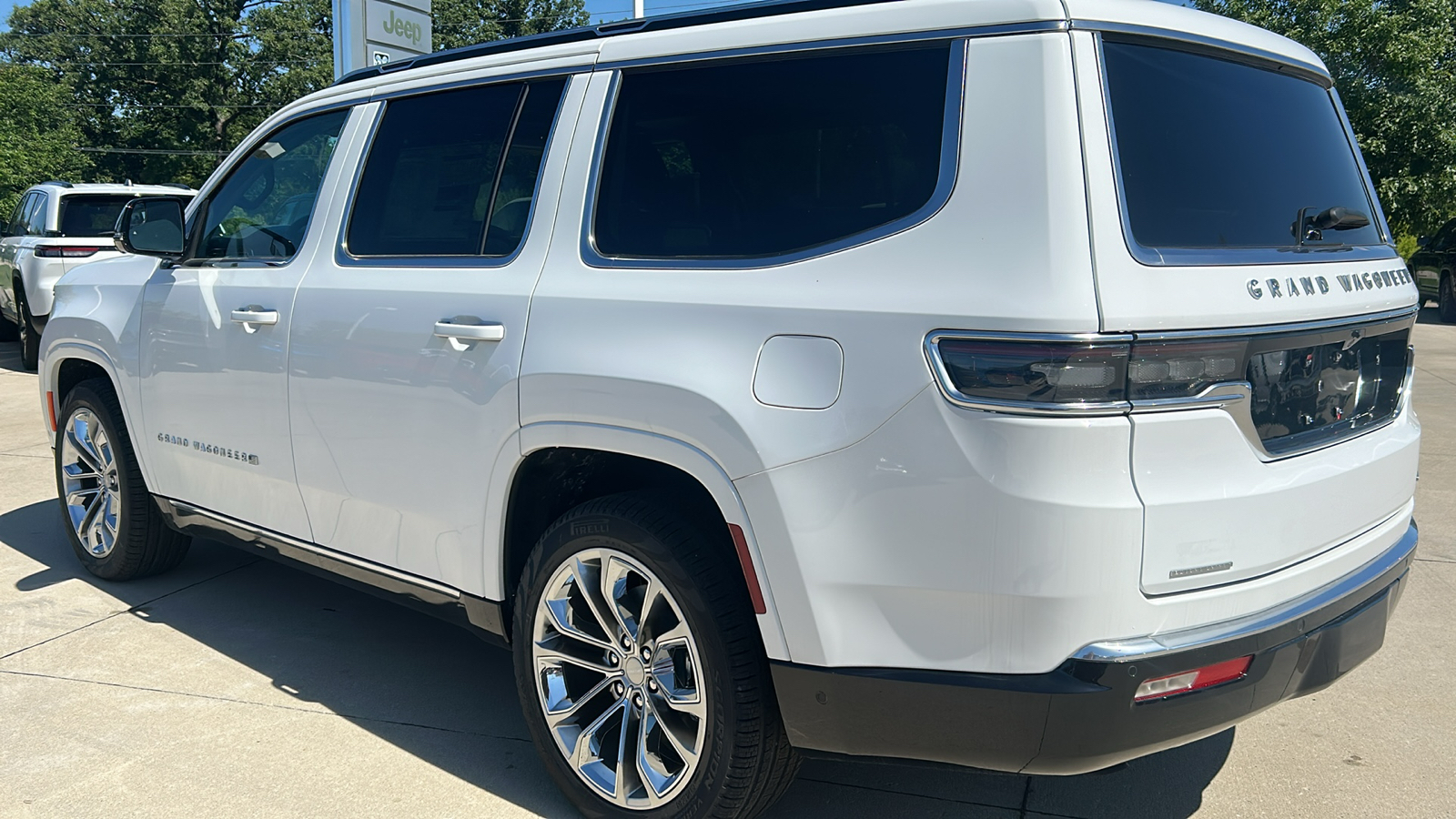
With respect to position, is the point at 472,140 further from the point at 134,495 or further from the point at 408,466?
the point at 134,495

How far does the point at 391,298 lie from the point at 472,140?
1.70 feet

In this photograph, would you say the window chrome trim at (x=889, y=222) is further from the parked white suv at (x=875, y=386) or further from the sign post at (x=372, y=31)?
the sign post at (x=372, y=31)

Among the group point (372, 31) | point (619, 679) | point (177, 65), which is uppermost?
point (177, 65)

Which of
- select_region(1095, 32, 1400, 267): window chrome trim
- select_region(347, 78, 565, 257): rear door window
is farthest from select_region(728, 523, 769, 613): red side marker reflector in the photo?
select_region(347, 78, 565, 257): rear door window

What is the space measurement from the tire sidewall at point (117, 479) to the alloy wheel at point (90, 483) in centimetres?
2

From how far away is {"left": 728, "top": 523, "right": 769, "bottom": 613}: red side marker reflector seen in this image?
8.14ft

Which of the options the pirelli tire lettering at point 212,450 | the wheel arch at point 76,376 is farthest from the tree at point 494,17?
the pirelli tire lettering at point 212,450

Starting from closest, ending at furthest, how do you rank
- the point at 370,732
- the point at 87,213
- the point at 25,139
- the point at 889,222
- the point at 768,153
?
1. the point at 889,222
2. the point at 768,153
3. the point at 370,732
4. the point at 87,213
5. the point at 25,139

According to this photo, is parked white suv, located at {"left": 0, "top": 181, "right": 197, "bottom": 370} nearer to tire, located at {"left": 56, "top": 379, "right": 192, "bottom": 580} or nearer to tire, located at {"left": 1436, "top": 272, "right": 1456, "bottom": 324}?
tire, located at {"left": 56, "top": 379, "right": 192, "bottom": 580}

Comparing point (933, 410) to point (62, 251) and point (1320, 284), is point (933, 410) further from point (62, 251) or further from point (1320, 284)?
point (62, 251)

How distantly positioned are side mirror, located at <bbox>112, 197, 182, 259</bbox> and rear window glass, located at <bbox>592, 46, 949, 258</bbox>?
7.22 feet

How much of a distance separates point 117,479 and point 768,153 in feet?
11.4

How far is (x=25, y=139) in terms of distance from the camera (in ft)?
84.8

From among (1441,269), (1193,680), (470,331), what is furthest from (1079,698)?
(1441,269)
